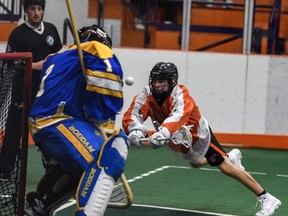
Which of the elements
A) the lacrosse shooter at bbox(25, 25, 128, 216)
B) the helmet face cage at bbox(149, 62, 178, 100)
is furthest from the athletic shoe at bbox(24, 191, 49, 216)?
the helmet face cage at bbox(149, 62, 178, 100)

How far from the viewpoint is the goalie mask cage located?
5.48 metres

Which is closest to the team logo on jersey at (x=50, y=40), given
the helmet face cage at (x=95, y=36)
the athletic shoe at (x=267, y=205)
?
the athletic shoe at (x=267, y=205)

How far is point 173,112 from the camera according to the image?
21.7 ft

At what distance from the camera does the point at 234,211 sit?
6.95 m

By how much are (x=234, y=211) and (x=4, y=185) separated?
186 cm

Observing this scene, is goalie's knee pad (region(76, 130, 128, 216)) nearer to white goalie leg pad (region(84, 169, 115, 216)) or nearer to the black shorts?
white goalie leg pad (region(84, 169, 115, 216))

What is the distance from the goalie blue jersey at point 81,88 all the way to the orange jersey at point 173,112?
1.60 m

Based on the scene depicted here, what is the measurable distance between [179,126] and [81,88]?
5.07 ft

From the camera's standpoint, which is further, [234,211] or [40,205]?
[234,211]

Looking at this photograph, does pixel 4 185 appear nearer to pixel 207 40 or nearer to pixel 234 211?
pixel 234 211

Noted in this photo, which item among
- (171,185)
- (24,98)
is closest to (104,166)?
(24,98)

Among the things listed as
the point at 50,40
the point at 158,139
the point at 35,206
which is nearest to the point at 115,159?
the point at 35,206

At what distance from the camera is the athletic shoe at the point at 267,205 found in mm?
6680

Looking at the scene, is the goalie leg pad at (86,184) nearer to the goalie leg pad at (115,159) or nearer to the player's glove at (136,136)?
the goalie leg pad at (115,159)
